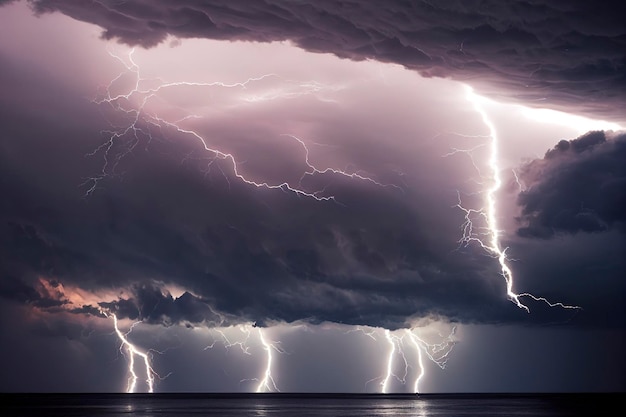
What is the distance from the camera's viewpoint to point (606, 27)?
22719 mm

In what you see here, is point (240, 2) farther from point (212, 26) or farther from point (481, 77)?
point (481, 77)

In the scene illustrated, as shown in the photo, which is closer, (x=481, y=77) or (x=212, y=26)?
(x=212, y=26)

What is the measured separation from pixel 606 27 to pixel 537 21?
2061mm

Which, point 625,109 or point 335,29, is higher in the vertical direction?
point 625,109

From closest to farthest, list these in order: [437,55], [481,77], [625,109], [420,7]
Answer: [420,7] → [437,55] → [481,77] → [625,109]

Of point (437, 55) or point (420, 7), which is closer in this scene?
point (420, 7)

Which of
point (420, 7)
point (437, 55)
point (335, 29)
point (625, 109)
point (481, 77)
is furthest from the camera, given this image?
point (625, 109)

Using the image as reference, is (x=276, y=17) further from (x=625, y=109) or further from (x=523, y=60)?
(x=625, y=109)

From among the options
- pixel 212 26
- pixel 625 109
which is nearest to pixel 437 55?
pixel 212 26

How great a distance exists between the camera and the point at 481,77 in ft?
94.1

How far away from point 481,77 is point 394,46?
4564 mm

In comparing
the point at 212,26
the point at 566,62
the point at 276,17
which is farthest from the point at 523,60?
the point at 212,26

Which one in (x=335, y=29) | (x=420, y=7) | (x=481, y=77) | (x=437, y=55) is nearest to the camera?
(x=420, y=7)

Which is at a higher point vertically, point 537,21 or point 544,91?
point 544,91
